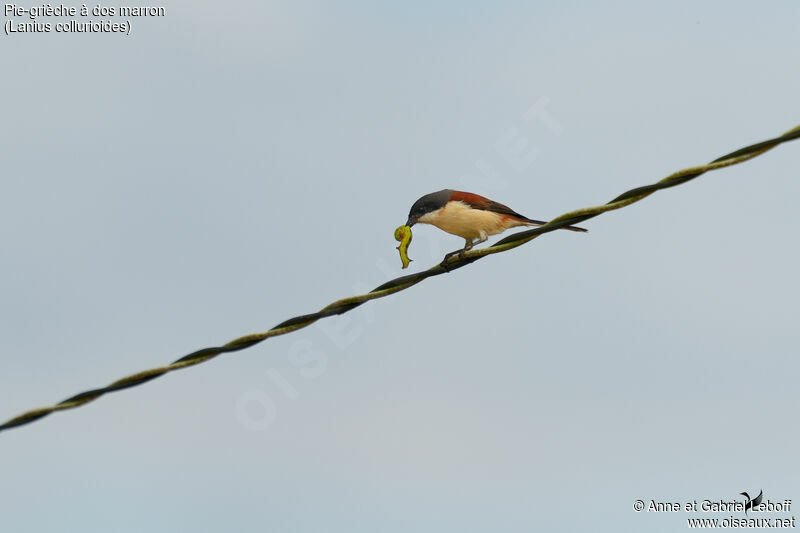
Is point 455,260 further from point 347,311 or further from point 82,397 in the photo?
point 82,397

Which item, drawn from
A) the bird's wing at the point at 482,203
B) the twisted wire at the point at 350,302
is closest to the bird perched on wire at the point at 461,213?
the bird's wing at the point at 482,203

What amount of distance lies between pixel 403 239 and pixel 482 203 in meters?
2.94

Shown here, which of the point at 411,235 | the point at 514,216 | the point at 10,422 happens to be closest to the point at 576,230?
the point at 514,216

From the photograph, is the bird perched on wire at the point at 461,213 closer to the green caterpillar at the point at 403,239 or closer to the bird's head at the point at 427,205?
the bird's head at the point at 427,205

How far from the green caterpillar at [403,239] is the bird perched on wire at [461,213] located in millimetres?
2554

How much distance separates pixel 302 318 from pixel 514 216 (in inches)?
192

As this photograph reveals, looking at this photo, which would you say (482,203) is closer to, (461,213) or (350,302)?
(461,213)

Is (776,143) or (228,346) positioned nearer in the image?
(776,143)

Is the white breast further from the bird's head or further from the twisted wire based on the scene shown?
the twisted wire

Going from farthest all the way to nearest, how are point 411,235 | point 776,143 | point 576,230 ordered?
point 576,230 < point 411,235 < point 776,143

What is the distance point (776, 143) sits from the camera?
588cm

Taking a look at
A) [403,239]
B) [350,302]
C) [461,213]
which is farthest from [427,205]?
[350,302]

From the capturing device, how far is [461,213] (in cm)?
1049

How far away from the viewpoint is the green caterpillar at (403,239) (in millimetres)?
7842
